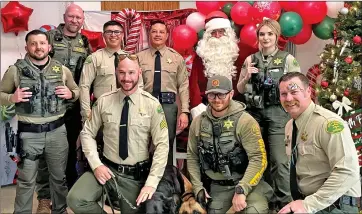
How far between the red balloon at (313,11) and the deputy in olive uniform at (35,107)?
2887mm

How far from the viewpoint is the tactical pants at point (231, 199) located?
3664 mm

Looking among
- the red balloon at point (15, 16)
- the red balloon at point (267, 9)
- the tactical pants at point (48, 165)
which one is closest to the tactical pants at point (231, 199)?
the tactical pants at point (48, 165)

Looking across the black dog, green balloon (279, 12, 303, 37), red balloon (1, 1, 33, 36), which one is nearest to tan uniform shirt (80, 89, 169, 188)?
the black dog

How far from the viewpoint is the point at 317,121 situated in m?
3.24

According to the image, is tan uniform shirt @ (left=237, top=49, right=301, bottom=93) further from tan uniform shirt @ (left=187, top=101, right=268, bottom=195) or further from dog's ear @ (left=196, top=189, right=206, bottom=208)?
dog's ear @ (left=196, top=189, right=206, bottom=208)

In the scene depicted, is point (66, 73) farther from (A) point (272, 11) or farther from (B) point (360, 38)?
(B) point (360, 38)

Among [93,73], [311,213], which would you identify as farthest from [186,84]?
[311,213]

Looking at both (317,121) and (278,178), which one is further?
(278,178)

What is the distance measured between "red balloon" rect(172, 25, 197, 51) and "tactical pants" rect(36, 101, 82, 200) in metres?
1.46

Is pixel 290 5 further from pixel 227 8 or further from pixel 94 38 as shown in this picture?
pixel 94 38

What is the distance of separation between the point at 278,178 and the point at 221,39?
1.65m

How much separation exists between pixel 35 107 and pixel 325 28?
343 centimetres

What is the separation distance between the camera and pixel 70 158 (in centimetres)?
500

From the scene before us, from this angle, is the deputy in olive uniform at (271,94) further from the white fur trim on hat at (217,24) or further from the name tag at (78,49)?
the name tag at (78,49)
